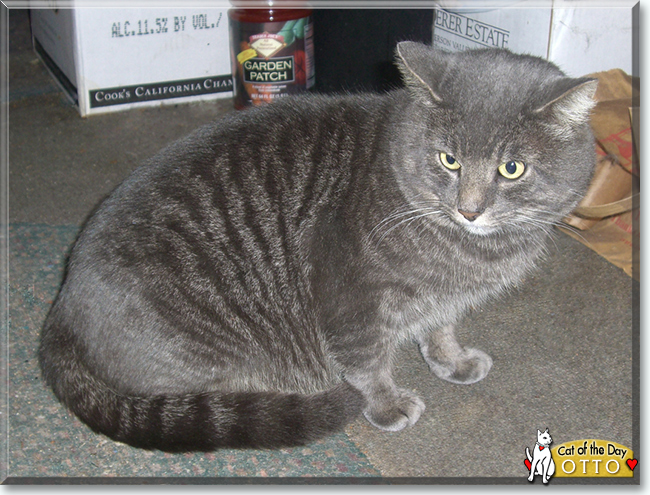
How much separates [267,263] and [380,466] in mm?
698

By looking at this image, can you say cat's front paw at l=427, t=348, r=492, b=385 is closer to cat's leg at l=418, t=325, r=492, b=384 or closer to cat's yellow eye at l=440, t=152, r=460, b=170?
cat's leg at l=418, t=325, r=492, b=384

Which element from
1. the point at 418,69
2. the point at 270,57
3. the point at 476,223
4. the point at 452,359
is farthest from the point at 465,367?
the point at 270,57

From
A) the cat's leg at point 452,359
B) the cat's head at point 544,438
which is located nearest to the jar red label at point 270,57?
the cat's leg at point 452,359

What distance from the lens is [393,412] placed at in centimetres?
206

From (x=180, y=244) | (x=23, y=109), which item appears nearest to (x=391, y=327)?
(x=180, y=244)

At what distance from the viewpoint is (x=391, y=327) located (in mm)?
1984

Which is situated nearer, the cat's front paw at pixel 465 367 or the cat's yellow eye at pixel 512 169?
the cat's yellow eye at pixel 512 169

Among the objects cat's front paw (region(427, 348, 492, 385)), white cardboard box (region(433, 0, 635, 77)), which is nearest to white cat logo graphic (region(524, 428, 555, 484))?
cat's front paw (region(427, 348, 492, 385))

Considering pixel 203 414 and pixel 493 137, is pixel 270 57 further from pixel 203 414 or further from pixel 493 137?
pixel 203 414

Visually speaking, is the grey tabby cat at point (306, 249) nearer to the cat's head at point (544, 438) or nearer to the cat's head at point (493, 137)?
the cat's head at point (493, 137)

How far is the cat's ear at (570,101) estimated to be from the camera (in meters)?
1.58

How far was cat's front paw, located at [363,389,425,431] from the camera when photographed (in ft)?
6.73

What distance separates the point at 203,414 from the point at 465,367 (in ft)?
3.06

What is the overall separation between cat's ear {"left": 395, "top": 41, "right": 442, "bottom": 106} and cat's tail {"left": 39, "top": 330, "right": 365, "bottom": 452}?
868 mm
